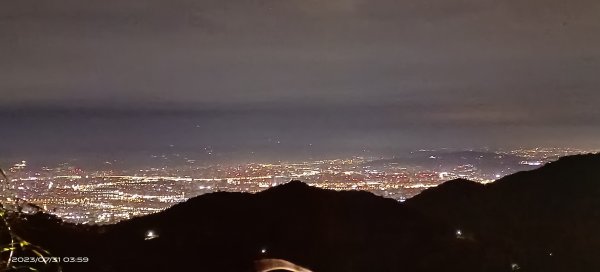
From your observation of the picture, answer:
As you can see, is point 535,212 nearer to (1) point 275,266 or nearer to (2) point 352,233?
(2) point 352,233

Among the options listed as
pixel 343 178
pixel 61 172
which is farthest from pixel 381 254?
pixel 61 172

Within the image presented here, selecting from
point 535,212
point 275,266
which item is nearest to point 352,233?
point 275,266

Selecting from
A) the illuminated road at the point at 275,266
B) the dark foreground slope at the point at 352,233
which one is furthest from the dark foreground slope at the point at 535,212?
the illuminated road at the point at 275,266

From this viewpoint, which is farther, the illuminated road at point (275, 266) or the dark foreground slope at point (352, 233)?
the dark foreground slope at point (352, 233)

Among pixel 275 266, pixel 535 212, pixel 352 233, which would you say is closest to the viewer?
pixel 275 266

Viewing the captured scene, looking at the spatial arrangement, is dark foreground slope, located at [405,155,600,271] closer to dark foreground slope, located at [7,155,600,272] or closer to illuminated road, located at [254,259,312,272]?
dark foreground slope, located at [7,155,600,272]

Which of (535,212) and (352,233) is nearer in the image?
(352,233)

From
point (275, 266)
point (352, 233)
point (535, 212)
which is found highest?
point (275, 266)

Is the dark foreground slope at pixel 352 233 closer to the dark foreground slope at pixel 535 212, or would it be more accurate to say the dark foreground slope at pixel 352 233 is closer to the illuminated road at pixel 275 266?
the dark foreground slope at pixel 535 212
